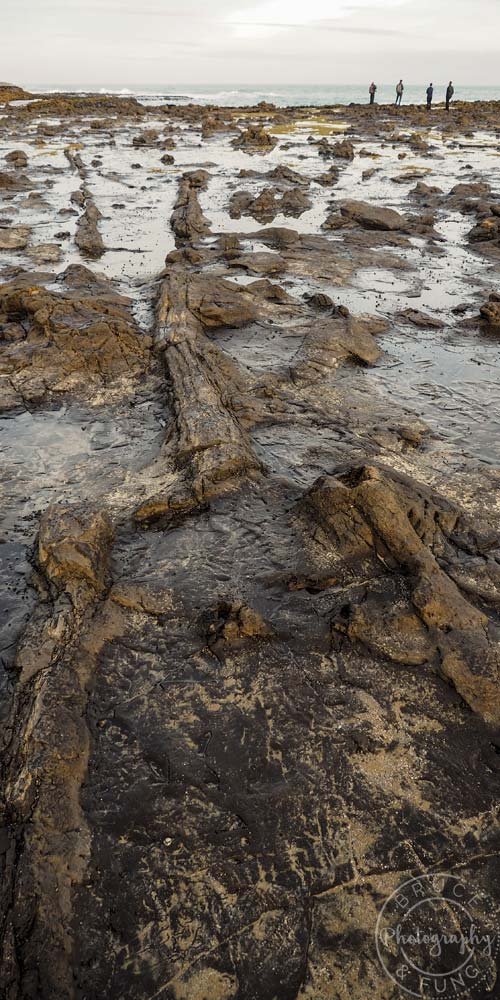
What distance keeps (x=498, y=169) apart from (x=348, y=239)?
19.1m

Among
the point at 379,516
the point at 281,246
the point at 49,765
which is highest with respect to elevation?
the point at 281,246

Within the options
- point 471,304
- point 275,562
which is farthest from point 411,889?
point 471,304

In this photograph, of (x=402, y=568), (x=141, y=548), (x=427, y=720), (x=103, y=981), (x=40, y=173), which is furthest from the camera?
(x=40, y=173)

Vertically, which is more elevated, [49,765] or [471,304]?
[471,304]

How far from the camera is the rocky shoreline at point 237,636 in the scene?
3695 mm

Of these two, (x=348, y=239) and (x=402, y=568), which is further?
(x=348, y=239)

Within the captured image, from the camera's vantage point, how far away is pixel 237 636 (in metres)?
5.49

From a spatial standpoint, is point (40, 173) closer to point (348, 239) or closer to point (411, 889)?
point (348, 239)

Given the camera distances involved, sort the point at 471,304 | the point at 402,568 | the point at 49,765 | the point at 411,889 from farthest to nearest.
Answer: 1. the point at 471,304
2. the point at 402,568
3. the point at 49,765
4. the point at 411,889

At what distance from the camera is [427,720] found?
15.9ft

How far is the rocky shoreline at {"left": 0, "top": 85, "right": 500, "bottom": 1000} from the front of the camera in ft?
12.1

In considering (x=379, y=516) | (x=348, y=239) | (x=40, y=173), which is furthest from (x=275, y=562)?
(x=40, y=173)

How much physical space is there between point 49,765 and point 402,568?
3737 millimetres

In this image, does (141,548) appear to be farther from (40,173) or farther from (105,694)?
(40,173)
